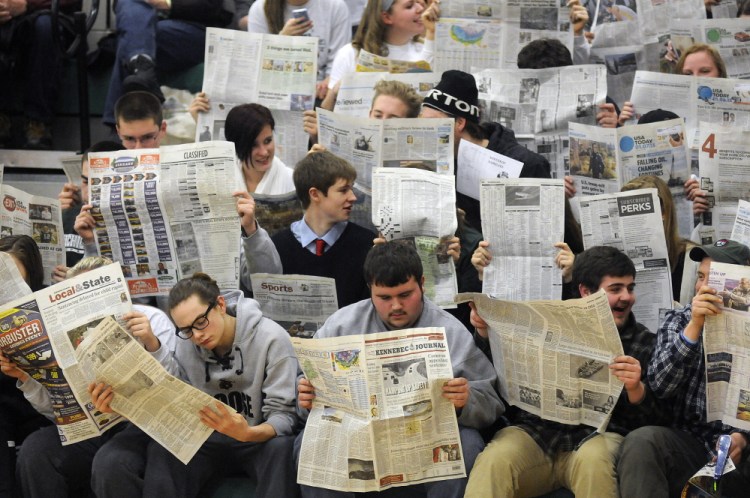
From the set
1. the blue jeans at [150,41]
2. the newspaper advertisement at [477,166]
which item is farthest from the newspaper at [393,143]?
the blue jeans at [150,41]

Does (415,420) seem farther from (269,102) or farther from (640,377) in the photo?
(269,102)

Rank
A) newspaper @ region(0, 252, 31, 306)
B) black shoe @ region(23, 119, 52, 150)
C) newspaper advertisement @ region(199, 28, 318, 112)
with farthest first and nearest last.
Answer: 1. black shoe @ region(23, 119, 52, 150)
2. newspaper advertisement @ region(199, 28, 318, 112)
3. newspaper @ region(0, 252, 31, 306)

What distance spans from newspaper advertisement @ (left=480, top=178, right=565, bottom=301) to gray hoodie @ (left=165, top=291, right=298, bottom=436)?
885mm

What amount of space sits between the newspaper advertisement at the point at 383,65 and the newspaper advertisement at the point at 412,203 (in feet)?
4.57

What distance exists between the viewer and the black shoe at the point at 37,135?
280 inches

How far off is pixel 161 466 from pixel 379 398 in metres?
0.88

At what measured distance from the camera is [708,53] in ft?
20.2

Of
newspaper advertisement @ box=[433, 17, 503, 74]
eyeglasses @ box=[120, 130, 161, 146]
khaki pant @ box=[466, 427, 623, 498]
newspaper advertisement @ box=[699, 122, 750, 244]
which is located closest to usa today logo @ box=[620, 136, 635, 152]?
newspaper advertisement @ box=[699, 122, 750, 244]

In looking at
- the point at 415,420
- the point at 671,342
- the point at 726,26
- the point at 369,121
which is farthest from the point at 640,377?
the point at 726,26

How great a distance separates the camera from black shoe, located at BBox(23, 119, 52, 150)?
7.11 metres

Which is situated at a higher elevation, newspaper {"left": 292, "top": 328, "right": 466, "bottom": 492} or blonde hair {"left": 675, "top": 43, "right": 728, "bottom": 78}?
blonde hair {"left": 675, "top": 43, "right": 728, "bottom": 78}

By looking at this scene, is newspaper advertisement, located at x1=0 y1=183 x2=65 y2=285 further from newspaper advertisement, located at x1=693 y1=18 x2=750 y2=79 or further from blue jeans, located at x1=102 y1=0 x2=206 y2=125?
newspaper advertisement, located at x1=693 y1=18 x2=750 y2=79

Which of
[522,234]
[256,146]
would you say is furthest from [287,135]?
[522,234]

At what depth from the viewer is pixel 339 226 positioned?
5172mm
